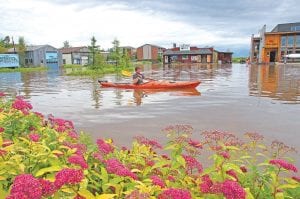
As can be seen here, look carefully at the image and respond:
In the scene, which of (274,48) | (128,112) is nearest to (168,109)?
(128,112)

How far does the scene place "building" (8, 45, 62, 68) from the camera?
72.5m

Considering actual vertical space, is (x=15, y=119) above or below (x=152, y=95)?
above

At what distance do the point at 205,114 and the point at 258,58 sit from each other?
64987mm

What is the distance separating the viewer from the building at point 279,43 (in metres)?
65.2

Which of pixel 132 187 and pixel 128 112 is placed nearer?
pixel 132 187

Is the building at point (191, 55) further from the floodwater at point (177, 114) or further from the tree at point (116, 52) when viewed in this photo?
the floodwater at point (177, 114)

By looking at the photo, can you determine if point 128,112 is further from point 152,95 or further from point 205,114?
point 152,95

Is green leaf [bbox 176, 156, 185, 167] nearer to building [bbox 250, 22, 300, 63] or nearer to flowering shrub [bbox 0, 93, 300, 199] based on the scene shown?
flowering shrub [bbox 0, 93, 300, 199]

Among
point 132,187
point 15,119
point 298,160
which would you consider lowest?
point 298,160

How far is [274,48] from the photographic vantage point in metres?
67.1

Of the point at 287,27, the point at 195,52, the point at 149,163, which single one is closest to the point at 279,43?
the point at 287,27

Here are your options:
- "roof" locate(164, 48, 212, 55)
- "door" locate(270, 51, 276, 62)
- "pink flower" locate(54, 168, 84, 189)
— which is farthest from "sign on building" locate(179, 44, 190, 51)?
"pink flower" locate(54, 168, 84, 189)

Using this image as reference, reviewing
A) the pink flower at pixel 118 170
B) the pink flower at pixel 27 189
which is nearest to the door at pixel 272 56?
the pink flower at pixel 118 170

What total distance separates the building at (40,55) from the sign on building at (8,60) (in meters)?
8.97
